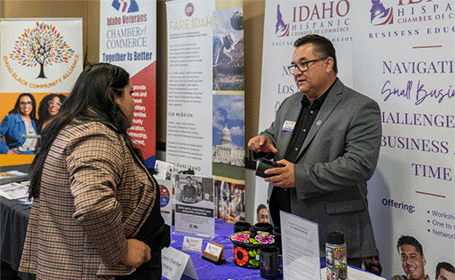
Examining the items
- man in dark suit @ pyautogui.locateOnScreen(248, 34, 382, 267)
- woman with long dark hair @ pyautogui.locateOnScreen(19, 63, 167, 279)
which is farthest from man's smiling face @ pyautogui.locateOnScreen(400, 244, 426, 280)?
woman with long dark hair @ pyautogui.locateOnScreen(19, 63, 167, 279)

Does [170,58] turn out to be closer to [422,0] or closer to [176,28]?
[176,28]

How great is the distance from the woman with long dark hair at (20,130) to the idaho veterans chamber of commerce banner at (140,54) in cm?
115

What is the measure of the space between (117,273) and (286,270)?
1.84ft

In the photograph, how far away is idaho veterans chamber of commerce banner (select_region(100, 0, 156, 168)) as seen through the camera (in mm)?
3803

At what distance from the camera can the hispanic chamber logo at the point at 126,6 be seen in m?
3.87

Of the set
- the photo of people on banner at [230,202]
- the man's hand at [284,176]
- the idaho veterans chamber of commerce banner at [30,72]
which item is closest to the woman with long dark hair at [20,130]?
the idaho veterans chamber of commerce banner at [30,72]

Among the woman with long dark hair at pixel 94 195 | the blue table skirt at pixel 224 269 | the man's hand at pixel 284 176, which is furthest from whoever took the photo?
the man's hand at pixel 284 176

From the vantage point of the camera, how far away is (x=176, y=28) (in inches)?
134

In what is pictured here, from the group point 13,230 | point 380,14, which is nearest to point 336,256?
point 380,14

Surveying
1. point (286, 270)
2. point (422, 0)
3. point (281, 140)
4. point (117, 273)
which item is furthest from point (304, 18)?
point (117, 273)

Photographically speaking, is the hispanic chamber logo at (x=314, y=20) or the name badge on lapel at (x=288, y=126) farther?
the hispanic chamber logo at (x=314, y=20)

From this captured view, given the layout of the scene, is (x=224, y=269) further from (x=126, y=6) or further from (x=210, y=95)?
(x=126, y=6)

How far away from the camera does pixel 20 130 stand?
4328 millimetres

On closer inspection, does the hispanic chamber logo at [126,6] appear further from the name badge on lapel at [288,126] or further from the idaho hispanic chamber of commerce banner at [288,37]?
the name badge on lapel at [288,126]
